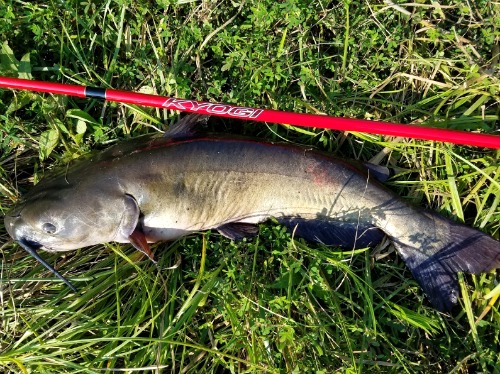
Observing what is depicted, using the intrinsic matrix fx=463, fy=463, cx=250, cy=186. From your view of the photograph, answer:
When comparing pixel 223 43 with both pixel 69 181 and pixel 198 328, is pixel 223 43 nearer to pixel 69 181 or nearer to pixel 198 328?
pixel 69 181

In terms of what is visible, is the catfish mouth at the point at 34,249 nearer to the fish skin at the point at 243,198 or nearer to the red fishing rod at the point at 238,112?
the fish skin at the point at 243,198

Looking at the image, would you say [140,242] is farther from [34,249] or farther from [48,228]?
[34,249]

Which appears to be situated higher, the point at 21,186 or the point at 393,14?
the point at 393,14

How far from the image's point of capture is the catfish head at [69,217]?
8.87 ft

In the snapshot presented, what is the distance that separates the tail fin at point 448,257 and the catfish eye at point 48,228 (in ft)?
6.80

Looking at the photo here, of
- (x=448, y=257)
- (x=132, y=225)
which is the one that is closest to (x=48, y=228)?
(x=132, y=225)

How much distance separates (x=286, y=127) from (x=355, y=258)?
0.98 meters

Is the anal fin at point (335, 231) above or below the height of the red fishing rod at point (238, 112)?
below

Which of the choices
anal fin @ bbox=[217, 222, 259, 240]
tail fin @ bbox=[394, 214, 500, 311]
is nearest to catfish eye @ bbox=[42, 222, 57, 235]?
anal fin @ bbox=[217, 222, 259, 240]

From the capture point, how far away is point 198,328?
2938mm

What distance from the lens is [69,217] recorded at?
271 centimetres

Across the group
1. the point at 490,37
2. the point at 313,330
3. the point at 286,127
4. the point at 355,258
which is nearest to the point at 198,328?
the point at 313,330

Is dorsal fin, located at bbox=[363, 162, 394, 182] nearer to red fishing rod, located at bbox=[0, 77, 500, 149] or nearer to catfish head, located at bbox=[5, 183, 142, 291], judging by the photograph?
red fishing rod, located at bbox=[0, 77, 500, 149]

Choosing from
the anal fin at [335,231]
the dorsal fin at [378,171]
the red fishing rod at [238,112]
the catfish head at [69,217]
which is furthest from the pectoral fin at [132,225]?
the dorsal fin at [378,171]
